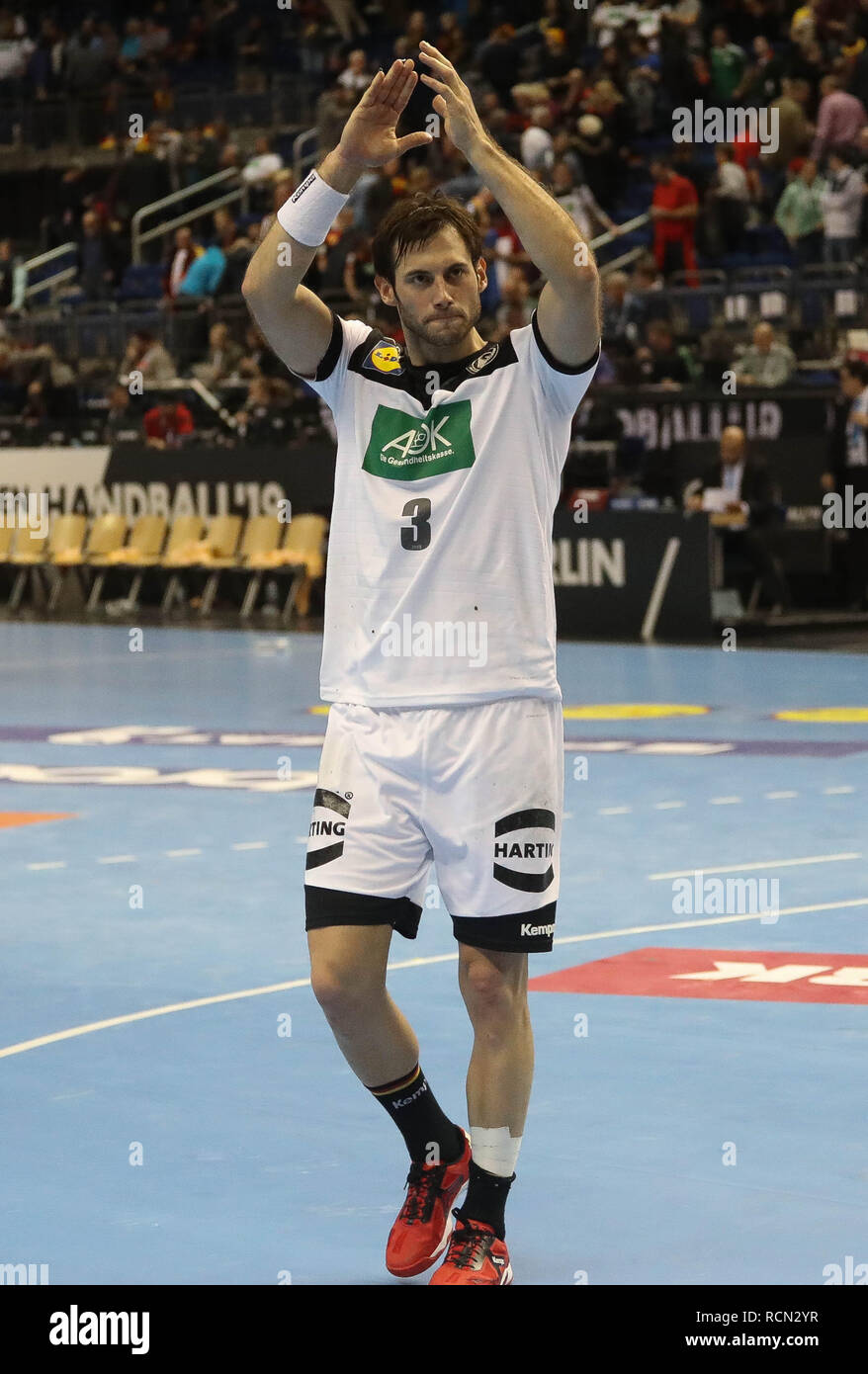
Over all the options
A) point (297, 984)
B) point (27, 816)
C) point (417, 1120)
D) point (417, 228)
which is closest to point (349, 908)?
point (417, 1120)

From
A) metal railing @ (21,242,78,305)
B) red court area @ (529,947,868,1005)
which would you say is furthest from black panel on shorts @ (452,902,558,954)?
metal railing @ (21,242,78,305)

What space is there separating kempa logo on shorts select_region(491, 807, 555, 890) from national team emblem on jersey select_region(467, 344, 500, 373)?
99 centimetres

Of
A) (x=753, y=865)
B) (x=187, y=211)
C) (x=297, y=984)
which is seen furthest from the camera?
(x=187, y=211)

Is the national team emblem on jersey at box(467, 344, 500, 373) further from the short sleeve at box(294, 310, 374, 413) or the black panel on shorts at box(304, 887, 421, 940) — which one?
the black panel on shorts at box(304, 887, 421, 940)

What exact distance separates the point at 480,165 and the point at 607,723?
34.1 feet

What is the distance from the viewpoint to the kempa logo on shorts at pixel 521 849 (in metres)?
4.80

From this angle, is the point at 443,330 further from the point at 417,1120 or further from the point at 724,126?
the point at 724,126

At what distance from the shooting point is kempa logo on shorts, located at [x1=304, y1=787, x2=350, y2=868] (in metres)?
4.90

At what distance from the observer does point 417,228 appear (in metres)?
4.91

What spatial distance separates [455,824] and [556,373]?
3.32 ft

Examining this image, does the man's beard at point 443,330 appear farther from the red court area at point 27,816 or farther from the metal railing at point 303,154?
the metal railing at point 303,154

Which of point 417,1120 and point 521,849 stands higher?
point 521,849
